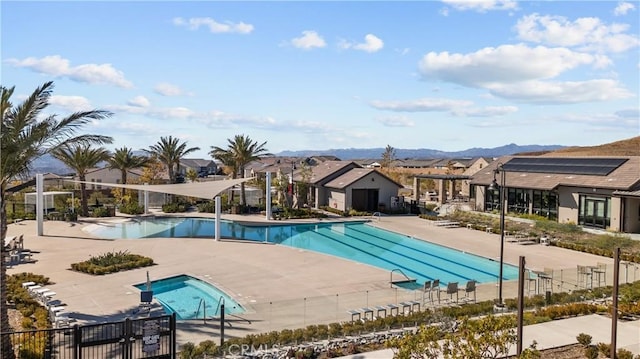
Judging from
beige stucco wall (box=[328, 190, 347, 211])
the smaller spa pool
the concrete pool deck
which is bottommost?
the smaller spa pool

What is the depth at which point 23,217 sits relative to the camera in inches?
1379

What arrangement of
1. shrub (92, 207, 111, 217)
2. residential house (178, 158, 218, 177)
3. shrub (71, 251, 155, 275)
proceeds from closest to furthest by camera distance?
1. shrub (71, 251, 155, 275)
2. shrub (92, 207, 111, 217)
3. residential house (178, 158, 218, 177)

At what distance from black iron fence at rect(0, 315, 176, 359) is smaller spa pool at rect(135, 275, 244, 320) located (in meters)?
2.67

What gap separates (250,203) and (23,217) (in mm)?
16955

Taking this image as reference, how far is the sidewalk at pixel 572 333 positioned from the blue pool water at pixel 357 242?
6.22 m

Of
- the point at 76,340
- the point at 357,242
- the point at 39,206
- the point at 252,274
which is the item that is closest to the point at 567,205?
the point at 357,242

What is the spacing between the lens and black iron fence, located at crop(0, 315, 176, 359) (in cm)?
1045

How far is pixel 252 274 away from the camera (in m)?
20.0

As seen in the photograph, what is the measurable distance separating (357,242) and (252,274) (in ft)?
36.4

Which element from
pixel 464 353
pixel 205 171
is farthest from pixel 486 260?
pixel 205 171

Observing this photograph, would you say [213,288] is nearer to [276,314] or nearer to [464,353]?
[276,314]

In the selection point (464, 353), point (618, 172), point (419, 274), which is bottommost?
point (419, 274)

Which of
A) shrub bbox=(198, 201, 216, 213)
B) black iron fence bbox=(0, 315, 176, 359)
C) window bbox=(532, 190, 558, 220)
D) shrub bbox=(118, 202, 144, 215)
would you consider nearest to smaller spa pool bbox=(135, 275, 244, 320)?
black iron fence bbox=(0, 315, 176, 359)

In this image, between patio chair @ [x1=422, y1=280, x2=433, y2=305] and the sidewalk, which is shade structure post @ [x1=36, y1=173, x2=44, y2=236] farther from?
the sidewalk
